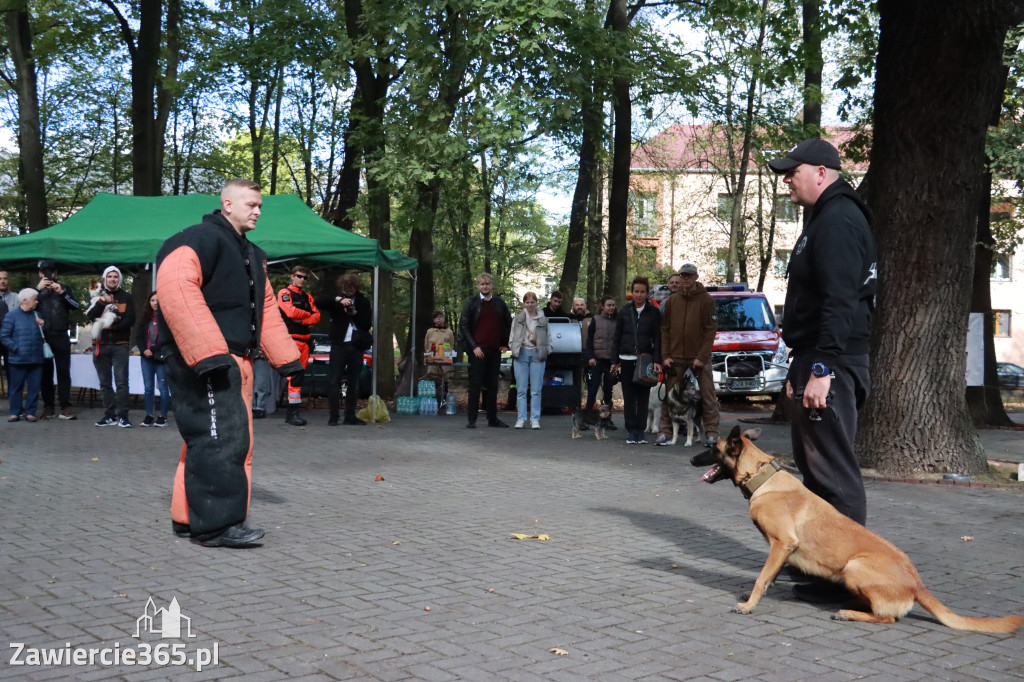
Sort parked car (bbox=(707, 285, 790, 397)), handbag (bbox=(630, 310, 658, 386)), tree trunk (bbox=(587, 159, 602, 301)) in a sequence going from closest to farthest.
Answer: handbag (bbox=(630, 310, 658, 386))
parked car (bbox=(707, 285, 790, 397))
tree trunk (bbox=(587, 159, 602, 301))

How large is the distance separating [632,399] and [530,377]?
2.37 metres

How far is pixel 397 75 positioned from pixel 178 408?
1535cm

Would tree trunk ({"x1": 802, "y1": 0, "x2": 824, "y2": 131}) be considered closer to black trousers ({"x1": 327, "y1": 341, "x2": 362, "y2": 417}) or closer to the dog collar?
black trousers ({"x1": 327, "y1": 341, "x2": 362, "y2": 417})

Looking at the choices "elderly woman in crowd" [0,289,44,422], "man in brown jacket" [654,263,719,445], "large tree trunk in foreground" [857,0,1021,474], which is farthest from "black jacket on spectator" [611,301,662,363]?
"elderly woman in crowd" [0,289,44,422]

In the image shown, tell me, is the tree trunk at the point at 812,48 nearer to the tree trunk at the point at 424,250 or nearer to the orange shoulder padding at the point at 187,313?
the tree trunk at the point at 424,250

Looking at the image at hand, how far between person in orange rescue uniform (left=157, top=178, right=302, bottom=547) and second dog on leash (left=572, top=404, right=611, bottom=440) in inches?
297

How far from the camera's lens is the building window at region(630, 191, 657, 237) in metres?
44.6

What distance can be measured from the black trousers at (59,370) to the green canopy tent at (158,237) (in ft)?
5.22

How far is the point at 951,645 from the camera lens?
4340 millimetres

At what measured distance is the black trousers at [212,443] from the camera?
5.95 m

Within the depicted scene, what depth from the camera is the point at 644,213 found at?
4841cm

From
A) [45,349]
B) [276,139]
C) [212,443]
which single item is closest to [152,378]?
[45,349]

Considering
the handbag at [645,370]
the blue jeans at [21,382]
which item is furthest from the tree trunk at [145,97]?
the handbag at [645,370]

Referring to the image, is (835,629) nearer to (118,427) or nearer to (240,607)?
(240,607)
